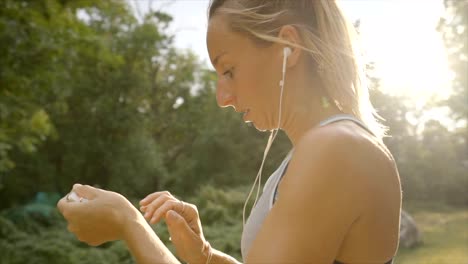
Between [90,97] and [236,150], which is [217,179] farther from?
[90,97]

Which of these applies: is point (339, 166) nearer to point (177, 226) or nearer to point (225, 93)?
point (225, 93)

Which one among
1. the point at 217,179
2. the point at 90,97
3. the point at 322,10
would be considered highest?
the point at 322,10

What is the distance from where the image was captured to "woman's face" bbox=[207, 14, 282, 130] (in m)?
1.38

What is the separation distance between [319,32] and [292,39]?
0.07 m

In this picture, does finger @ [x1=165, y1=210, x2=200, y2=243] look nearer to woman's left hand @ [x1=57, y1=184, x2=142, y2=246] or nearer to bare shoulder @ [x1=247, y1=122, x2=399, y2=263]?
woman's left hand @ [x1=57, y1=184, x2=142, y2=246]

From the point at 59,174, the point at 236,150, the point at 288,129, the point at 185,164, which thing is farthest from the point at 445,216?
the point at 288,129

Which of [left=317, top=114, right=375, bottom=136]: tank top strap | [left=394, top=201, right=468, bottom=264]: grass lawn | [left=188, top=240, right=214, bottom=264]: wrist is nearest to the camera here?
[left=317, top=114, right=375, bottom=136]: tank top strap

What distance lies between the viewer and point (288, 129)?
145 centimetres

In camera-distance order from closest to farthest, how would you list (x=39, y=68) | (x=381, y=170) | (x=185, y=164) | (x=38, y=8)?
1. (x=381, y=170)
2. (x=39, y=68)
3. (x=38, y=8)
4. (x=185, y=164)

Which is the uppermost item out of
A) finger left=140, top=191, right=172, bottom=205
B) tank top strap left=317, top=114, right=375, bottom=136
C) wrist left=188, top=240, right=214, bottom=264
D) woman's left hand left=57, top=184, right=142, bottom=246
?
tank top strap left=317, top=114, right=375, bottom=136

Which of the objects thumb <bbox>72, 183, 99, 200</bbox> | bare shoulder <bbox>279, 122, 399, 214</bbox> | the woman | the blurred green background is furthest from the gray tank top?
the blurred green background

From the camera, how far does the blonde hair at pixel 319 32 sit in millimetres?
1346

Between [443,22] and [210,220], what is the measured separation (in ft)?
23.4

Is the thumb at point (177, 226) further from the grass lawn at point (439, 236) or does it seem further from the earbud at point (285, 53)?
the grass lawn at point (439, 236)
